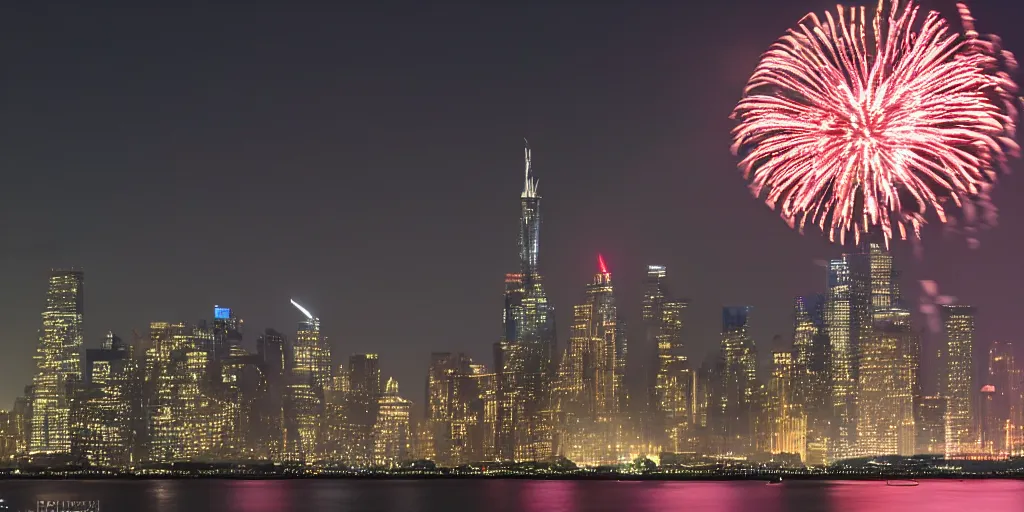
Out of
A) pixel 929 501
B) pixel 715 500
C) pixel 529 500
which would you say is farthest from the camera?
pixel 715 500

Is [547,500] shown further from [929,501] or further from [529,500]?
[929,501]

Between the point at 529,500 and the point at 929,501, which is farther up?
the point at 929,501

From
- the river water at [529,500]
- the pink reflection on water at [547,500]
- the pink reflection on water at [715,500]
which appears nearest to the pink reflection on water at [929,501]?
the river water at [529,500]

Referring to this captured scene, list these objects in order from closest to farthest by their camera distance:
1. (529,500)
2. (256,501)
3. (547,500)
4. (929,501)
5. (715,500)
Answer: (929,501) → (529,500) → (715,500) → (256,501) → (547,500)

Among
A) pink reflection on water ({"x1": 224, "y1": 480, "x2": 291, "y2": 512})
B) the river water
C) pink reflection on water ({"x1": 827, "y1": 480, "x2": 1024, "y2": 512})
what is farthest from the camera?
pink reflection on water ({"x1": 224, "y1": 480, "x2": 291, "y2": 512})

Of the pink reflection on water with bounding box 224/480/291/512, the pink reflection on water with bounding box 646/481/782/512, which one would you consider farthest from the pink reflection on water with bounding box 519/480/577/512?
the pink reflection on water with bounding box 224/480/291/512

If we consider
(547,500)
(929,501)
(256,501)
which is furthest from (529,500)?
(929,501)

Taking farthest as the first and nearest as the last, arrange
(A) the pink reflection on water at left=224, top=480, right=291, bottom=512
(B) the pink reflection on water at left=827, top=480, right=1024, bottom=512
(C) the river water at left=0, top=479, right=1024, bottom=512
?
(A) the pink reflection on water at left=224, top=480, right=291, bottom=512
(C) the river water at left=0, top=479, right=1024, bottom=512
(B) the pink reflection on water at left=827, top=480, right=1024, bottom=512

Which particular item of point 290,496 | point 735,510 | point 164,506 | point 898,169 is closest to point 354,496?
point 290,496

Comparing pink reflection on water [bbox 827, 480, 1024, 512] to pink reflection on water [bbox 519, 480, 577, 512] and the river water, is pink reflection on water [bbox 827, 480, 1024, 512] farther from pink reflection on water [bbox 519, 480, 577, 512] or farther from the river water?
pink reflection on water [bbox 519, 480, 577, 512]

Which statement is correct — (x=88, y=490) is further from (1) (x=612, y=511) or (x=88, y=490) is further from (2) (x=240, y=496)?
(1) (x=612, y=511)

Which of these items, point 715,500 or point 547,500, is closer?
point 715,500
